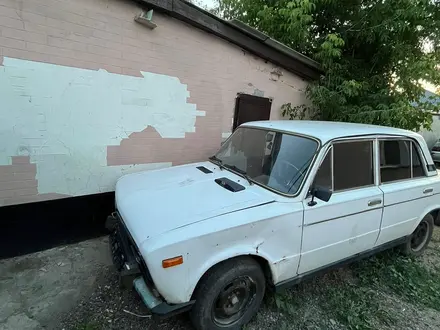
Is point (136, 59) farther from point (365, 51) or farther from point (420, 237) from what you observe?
point (365, 51)

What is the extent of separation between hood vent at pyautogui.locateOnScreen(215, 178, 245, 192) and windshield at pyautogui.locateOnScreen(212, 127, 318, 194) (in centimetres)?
20

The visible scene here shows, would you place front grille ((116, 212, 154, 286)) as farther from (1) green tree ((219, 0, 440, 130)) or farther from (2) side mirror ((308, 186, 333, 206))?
(1) green tree ((219, 0, 440, 130))

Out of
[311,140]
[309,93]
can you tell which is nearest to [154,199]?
[311,140]

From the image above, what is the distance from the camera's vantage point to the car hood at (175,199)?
2.00 m

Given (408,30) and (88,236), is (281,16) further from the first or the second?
(88,236)

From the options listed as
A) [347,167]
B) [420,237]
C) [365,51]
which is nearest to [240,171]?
[347,167]

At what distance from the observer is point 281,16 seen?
539 centimetres

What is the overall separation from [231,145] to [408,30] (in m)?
4.45

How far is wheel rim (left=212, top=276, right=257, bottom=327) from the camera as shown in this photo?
7.11ft

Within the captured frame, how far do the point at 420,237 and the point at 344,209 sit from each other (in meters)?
2.08

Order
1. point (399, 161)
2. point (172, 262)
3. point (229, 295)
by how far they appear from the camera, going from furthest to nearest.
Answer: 1. point (399, 161)
2. point (229, 295)
3. point (172, 262)

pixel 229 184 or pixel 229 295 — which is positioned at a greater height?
pixel 229 184

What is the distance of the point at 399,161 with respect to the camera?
305 cm

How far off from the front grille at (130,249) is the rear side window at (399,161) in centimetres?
254
